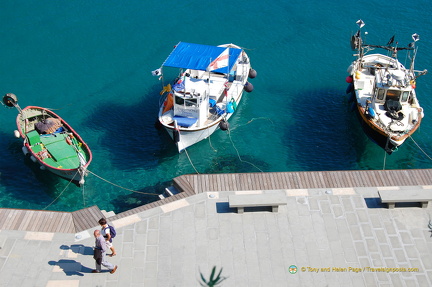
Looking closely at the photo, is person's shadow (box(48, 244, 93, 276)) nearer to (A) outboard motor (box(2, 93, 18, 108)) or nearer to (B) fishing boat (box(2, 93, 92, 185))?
(B) fishing boat (box(2, 93, 92, 185))

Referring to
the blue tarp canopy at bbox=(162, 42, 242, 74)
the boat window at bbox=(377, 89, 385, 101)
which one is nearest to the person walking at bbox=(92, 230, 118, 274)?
the blue tarp canopy at bbox=(162, 42, 242, 74)

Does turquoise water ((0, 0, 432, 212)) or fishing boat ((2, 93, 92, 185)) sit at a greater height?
fishing boat ((2, 93, 92, 185))

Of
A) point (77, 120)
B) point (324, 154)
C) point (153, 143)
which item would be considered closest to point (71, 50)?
point (77, 120)

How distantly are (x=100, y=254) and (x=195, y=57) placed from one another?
68.3 feet

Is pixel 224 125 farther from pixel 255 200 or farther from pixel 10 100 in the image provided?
pixel 10 100

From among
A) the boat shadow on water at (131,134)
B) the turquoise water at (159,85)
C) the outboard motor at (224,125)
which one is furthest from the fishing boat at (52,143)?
the outboard motor at (224,125)

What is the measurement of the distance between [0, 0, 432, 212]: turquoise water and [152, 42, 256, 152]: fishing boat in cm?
178

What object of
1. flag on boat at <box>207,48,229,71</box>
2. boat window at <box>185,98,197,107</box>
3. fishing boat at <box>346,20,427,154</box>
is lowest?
fishing boat at <box>346,20,427,154</box>

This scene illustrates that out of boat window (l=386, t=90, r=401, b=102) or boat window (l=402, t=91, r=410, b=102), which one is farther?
boat window (l=386, t=90, r=401, b=102)

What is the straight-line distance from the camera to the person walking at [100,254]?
25484mm

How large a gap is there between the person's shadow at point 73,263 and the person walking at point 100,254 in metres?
0.71

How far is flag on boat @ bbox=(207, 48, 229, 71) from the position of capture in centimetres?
4242

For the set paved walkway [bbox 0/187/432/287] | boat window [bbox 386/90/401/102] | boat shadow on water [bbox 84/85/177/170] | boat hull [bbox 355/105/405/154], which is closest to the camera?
paved walkway [bbox 0/187/432/287]

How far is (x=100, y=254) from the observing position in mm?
25922
